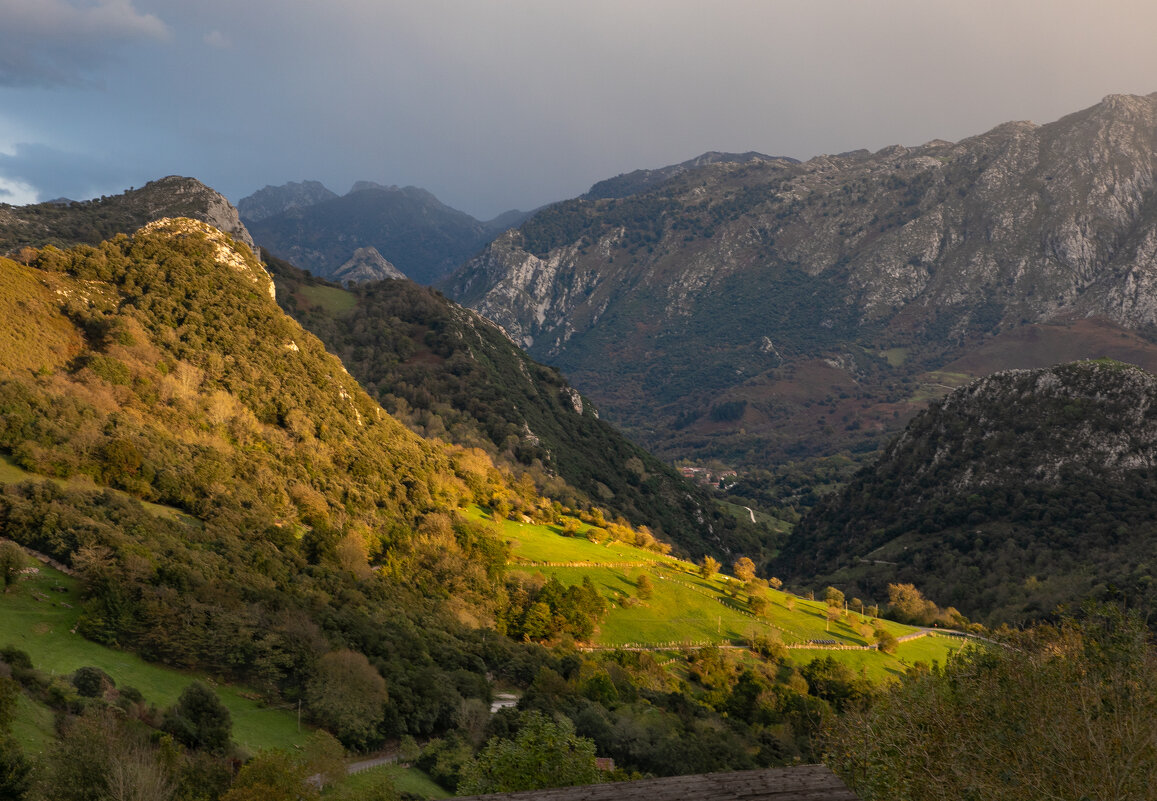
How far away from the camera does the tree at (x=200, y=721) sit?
28.3m

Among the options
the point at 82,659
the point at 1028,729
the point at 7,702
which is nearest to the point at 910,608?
the point at 1028,729

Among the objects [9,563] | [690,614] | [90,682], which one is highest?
[9,563]

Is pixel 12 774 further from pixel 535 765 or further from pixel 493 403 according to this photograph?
pixel 493 403

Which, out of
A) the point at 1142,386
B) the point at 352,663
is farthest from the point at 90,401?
the point at 1142,386

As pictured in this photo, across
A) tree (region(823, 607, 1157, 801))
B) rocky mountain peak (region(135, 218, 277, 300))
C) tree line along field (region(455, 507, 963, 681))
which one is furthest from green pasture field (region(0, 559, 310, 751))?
rocky mountain peak (region(135, 218, 277, 300))

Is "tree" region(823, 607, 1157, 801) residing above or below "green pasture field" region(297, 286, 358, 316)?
Result: below

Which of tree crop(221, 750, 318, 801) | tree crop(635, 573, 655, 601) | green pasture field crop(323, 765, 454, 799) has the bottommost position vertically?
tree crop(635, 573, 655, 601)

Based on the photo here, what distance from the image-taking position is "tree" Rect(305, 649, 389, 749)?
116 ft

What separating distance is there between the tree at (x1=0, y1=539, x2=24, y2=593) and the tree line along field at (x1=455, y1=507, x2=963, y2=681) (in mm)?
40616

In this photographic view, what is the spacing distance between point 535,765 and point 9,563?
27493 mm

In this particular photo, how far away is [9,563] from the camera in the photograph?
3456cm

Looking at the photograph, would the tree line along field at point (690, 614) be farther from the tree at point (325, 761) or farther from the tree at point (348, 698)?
the tree at point (325, 761)

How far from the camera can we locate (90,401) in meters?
53.3

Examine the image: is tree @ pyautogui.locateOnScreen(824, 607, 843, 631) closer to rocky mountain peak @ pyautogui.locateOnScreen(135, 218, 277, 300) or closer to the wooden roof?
the wooden roof
